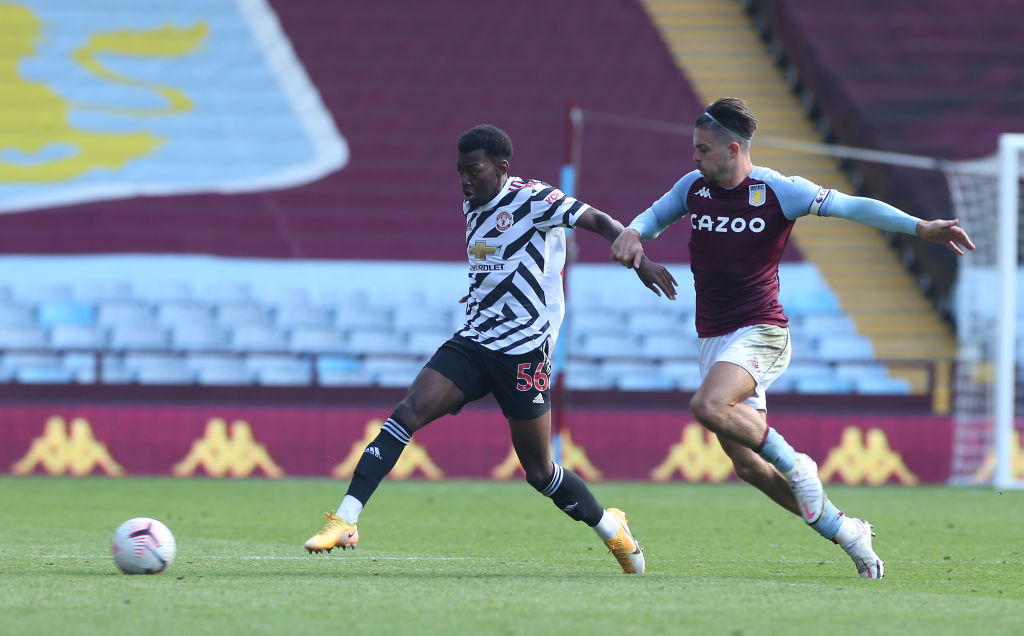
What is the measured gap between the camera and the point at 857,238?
21.8m

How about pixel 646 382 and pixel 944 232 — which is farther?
pixel 646 382

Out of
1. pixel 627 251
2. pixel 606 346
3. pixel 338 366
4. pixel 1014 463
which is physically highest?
pixel 606 346

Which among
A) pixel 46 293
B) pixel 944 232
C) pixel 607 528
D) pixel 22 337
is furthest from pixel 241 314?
pixel 944 232

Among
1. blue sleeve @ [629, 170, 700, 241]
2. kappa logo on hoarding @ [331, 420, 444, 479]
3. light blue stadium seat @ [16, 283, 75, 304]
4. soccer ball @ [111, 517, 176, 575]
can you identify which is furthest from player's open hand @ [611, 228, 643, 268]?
light blue stadium seat @ [16, 283, 75, 304]

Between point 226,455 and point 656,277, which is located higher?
point 656,277

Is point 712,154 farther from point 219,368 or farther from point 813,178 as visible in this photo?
point 813,178

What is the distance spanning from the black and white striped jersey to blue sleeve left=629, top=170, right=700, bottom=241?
329mm

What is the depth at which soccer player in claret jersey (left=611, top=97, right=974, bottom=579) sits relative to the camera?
673 centimetres

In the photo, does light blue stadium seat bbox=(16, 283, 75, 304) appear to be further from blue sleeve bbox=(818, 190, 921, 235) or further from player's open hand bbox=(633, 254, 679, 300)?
blue sleeve bbox=(818, 190, 921, 235)

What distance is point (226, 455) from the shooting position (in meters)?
15.4

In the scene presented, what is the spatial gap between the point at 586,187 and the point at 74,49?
28.0 ft

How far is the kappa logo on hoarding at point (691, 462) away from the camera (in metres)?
15.6

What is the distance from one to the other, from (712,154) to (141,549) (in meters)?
3.00

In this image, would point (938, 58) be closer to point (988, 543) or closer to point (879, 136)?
point (879, 136)
